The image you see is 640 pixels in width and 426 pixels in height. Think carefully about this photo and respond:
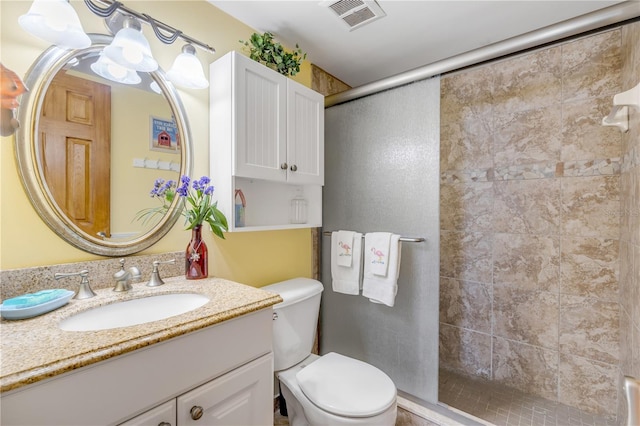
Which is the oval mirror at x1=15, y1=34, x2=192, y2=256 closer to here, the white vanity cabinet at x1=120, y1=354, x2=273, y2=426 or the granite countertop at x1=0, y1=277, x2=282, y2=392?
the granite countertop at x1=0, y1=277, x2=282, y2=392

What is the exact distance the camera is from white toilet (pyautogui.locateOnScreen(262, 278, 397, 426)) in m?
1.18

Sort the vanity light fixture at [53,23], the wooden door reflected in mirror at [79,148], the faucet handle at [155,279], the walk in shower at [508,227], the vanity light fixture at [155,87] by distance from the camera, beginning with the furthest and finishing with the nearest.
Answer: the walk in shower at [508,227] < the vanity light fixture at [155,87] < the faucet handle at [155,279] < the wooden door reflected in mirror at [79,148] < the vanity light fixture at [53,23]

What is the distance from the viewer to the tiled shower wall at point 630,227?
129 cm

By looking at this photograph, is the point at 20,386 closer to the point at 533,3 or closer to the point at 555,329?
the point at 533,3

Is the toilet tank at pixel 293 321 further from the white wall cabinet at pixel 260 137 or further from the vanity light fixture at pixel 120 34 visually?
the vanity light fixture at pixel 120 34

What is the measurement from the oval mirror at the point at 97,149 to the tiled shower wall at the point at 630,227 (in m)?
2.05

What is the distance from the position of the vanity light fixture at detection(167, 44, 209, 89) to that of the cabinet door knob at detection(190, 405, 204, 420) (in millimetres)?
1243

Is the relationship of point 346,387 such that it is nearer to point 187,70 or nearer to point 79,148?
point 79,148

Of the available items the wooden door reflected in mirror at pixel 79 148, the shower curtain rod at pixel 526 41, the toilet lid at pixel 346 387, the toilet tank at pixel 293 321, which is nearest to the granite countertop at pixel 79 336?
the wooden door reflected in mirror at pixel 79 148

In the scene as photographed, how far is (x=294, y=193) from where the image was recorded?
1877mm

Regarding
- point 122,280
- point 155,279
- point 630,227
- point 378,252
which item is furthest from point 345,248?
point 630,227

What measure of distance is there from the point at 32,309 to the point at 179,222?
1.95 feet

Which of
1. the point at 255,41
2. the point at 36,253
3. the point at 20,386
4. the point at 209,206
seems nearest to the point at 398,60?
→ the point at 255,41

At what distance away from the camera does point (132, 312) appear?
1.04m
